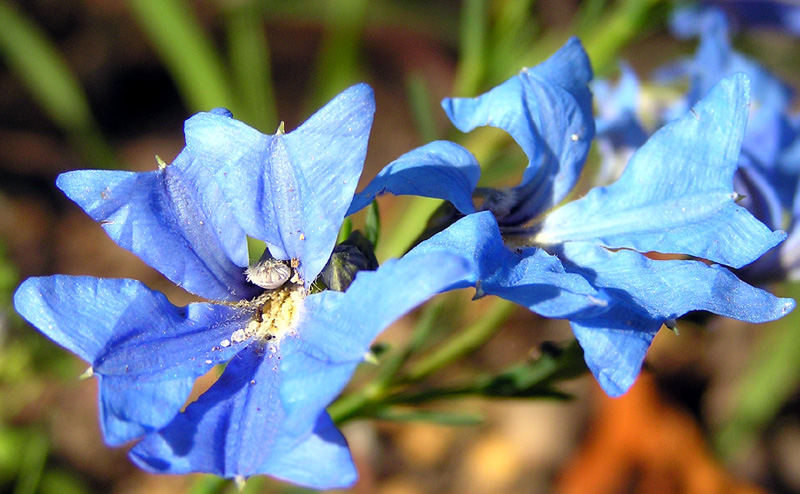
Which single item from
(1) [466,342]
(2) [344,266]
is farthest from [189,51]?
(2) [344,266]

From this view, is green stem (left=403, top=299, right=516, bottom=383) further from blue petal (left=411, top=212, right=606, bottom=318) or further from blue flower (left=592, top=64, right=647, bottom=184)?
blue petal (left=411, top=212, right=606, bottom=318)

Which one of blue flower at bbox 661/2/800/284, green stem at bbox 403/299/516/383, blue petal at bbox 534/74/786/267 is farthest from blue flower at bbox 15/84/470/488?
blue flower at bbox 661/2/800/284

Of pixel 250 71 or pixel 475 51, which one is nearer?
pixel 475 51

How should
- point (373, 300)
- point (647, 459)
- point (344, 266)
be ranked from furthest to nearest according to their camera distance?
point (647, 459) < point (344, 266) < point (373, 300)

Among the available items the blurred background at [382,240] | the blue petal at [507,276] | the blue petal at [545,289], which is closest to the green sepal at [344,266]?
the blue petal at [507,276]

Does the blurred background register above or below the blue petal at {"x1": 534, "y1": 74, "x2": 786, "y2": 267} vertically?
below

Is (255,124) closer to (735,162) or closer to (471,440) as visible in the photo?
(471,440)

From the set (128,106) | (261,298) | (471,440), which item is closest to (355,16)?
(128,106)

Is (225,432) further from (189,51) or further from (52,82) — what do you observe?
(52,82)

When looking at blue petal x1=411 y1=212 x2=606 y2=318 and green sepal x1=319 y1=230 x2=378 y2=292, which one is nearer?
blue petal x1=411 y1=212 x2=606 y2=318
